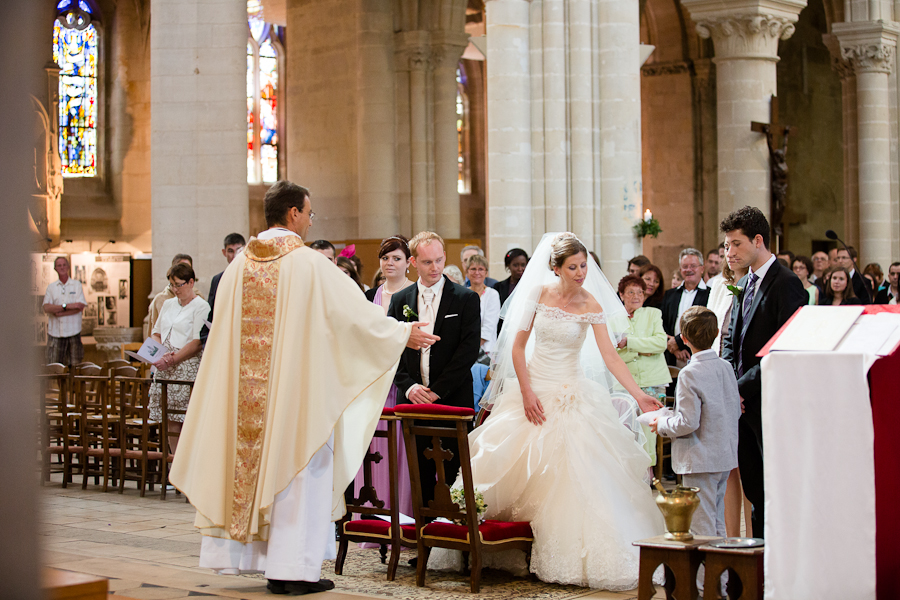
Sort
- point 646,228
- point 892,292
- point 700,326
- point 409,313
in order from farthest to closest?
point 892,292 < point 646,228 < point 409,313 < point 700,326

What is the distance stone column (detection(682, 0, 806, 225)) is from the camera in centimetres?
1441

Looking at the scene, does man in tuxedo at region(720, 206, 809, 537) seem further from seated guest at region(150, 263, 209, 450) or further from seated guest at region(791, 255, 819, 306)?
seated guest at region(791, 255, 819, 306)

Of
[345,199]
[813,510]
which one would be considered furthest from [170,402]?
[345,199]

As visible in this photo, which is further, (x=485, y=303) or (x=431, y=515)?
(x=485, y=303)

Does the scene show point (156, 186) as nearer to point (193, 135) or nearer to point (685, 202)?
point (193, 135)

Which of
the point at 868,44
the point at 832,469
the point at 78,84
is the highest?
the point at 78,84

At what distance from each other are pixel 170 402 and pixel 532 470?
3.90 m

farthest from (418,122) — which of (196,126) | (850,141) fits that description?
(850,141)

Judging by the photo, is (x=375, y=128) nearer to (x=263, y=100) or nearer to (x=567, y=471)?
(x=263, y=100)

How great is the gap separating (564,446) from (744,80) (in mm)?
10800

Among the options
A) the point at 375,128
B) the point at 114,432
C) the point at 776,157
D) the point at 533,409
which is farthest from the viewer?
the point at 375,128

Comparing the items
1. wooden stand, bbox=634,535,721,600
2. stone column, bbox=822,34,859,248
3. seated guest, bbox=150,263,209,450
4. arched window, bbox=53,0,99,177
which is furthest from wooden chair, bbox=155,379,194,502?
arched window, bbox=53,0,99,177

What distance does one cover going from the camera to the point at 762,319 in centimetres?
475

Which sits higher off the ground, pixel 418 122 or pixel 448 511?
pixel 418 122
